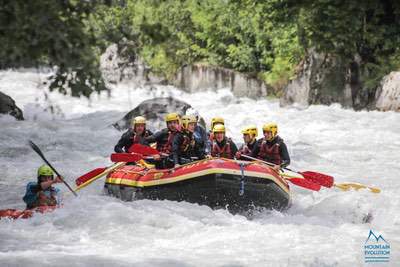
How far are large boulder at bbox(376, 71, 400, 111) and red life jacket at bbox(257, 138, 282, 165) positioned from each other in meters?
8.21

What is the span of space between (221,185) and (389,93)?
10.5 m

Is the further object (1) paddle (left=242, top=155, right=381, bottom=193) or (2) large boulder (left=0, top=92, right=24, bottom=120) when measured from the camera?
(2) large boulder (left=0, top=92, right=24, bottom=120)

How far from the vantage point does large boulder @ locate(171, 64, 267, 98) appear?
2269cm

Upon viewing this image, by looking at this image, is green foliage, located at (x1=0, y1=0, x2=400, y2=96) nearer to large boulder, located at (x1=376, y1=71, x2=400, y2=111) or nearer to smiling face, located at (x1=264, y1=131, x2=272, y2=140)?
large boulder, located at (x1=376, y1=71, x2=400, y2=111)

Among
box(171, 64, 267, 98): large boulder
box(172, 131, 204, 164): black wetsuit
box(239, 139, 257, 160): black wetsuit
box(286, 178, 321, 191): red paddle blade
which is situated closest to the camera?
box(286, 178, 321, 191): red paddle blade

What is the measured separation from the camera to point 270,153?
940 cm

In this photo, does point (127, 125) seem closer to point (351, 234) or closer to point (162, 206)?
point (162, 206)

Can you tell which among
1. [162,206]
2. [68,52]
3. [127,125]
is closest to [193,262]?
[162,206]

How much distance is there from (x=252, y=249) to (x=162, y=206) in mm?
1739

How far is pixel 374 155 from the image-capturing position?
1263 centimetres

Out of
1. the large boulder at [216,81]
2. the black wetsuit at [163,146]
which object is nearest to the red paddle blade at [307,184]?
the black wetsuit at [163,146]

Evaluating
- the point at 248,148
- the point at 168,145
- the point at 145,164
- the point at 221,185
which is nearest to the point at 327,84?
the point at 248,148

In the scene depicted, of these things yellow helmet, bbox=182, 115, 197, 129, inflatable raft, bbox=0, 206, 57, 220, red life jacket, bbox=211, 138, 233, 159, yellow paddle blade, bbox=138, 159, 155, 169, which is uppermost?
yellow helmet, bbox=182, 115, 197, 129

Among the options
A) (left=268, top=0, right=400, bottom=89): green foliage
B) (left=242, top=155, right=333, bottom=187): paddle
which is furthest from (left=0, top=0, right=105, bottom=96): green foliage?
(left=268, top=0, right=400, bottom=89): green foliage
